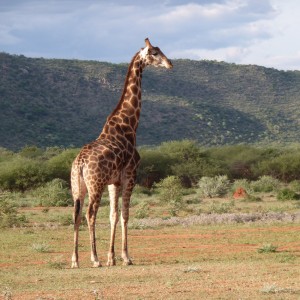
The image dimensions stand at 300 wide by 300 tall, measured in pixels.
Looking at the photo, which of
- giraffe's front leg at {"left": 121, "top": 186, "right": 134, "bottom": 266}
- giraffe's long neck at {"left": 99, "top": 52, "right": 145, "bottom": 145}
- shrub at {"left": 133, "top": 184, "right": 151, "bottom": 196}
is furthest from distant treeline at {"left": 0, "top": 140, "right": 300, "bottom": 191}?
giraffe's front leg at {"left": 121, "top": 186, "right": 134, "bottom": 266}

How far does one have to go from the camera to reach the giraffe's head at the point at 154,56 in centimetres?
1507

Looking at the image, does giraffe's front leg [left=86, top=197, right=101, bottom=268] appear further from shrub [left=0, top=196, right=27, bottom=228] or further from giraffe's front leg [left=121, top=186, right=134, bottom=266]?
shrub [left=0, top=196, right=27, bottom=228]

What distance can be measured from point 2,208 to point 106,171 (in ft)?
36.3

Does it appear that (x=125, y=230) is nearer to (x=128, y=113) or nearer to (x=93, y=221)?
(x=93, y=221)

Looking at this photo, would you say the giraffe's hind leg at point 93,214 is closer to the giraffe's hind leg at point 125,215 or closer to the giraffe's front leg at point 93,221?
the giraffe's front leg at point 93,221

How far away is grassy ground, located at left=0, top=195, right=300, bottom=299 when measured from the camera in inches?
422

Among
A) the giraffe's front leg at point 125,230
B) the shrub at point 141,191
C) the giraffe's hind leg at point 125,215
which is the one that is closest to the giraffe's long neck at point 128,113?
the giraffe's hind leg at point 125,215

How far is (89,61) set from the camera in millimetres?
96875

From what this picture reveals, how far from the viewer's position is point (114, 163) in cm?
1392

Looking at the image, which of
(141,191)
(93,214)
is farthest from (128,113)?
(141,191)

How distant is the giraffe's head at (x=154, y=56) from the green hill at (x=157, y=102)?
182ft

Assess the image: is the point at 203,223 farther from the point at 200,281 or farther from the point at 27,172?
the point at 27,172

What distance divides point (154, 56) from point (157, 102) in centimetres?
7219

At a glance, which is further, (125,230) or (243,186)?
(243,186)
